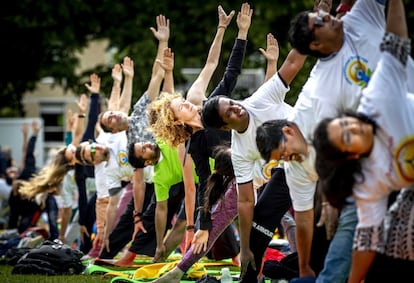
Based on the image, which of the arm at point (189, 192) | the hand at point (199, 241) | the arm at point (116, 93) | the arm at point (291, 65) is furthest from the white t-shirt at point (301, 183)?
the arm at point (116, 93)

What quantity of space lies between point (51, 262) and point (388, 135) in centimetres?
561

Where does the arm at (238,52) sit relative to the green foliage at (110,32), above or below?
below

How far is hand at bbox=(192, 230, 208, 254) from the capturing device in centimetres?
802

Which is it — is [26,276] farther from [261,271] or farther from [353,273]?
[353,273]

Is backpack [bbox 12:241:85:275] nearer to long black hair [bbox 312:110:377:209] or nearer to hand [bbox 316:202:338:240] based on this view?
hand [bbox 316:202:338:240]

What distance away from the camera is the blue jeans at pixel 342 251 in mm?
6082

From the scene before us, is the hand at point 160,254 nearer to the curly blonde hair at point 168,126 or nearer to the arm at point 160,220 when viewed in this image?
the arm at point 160,220

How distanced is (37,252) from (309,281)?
15.2 ft

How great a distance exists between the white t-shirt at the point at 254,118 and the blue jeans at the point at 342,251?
124cm

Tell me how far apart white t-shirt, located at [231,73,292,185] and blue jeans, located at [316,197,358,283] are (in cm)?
124

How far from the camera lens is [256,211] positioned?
24.3ft

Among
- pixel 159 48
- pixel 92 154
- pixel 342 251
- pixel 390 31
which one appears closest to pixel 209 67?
pixel 159 48

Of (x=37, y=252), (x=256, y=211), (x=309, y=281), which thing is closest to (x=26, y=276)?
(x=37, y=252)

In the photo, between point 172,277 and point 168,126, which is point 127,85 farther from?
point 172,277
